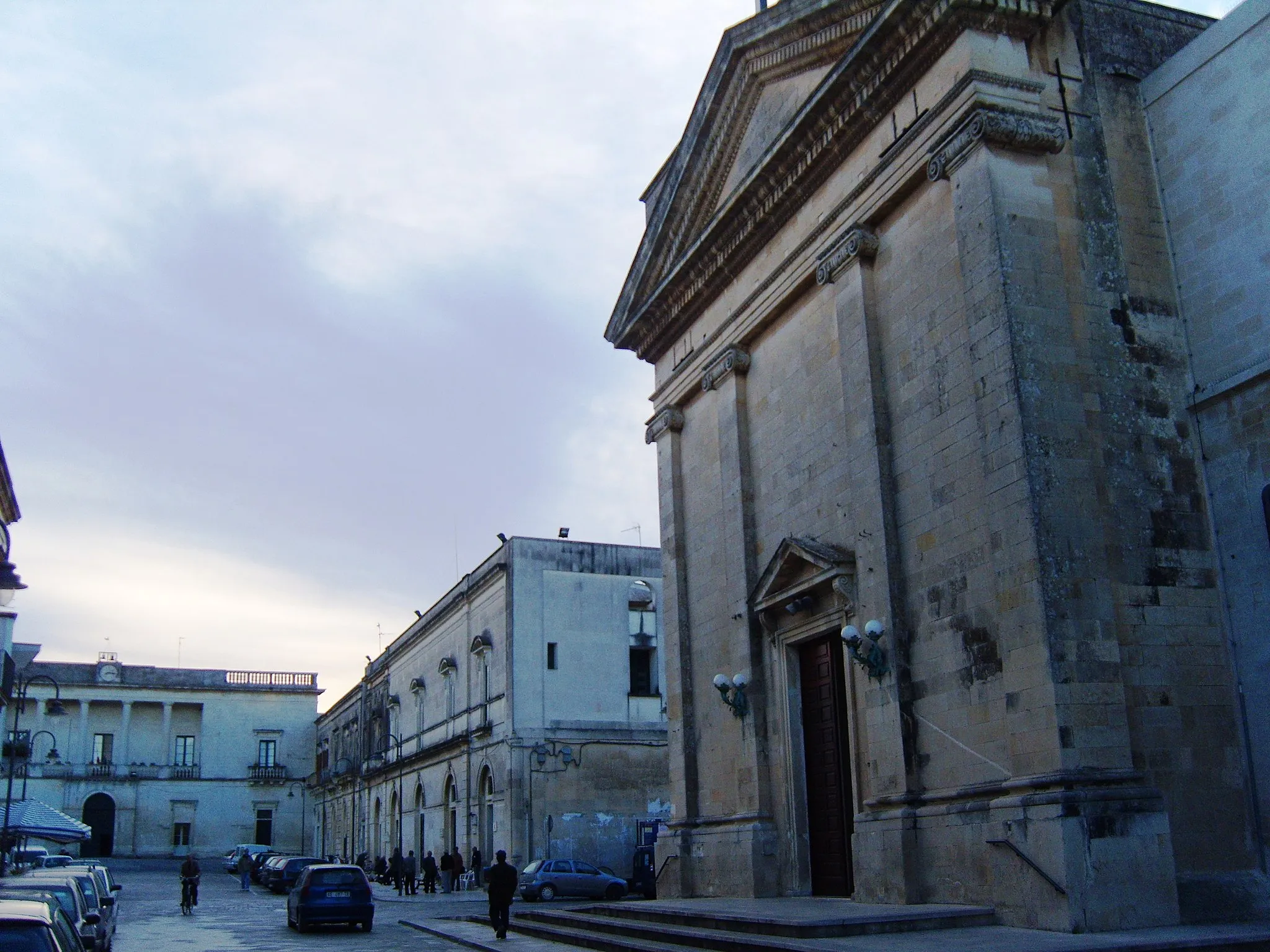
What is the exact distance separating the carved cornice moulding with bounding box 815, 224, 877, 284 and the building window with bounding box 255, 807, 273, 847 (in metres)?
62.4

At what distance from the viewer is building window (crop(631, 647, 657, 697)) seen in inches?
1502

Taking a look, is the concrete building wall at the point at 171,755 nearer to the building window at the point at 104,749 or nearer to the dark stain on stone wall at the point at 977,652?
the building window at the point at 104,749

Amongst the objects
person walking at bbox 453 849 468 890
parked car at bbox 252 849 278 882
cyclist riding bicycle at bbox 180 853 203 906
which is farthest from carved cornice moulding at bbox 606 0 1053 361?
parked car at bbox 252 849 278 882

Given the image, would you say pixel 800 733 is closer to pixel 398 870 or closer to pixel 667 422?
pixel 667 422

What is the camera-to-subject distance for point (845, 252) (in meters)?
17.4

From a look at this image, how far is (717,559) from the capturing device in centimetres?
2161

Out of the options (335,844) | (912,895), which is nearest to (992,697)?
(912,895)

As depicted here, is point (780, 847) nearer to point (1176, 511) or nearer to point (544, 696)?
point (1176, 511)

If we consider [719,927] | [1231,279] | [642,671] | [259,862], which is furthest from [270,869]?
[1231,279]

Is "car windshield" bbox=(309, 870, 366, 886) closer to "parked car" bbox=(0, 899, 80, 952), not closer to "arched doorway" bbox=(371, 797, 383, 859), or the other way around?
"parked car" bbox=(0, 899, 80, 952)

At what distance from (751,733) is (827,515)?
392cm

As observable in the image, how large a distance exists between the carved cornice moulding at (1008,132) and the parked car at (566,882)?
70.5ft

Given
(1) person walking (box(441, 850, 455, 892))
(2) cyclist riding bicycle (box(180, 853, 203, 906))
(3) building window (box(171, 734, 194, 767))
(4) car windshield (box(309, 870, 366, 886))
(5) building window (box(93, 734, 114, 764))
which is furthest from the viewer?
(3) building window (box(171, 734, 194, 767))

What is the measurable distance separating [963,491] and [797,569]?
4.01 meters
